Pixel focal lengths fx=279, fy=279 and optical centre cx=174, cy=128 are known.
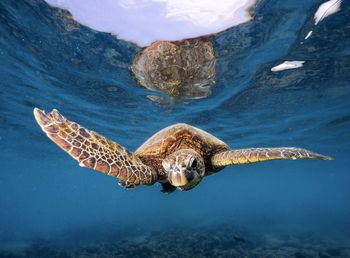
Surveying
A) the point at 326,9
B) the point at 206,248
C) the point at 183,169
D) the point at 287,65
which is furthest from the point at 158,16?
the point at 206,248

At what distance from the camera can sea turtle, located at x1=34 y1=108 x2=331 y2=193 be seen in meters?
4.12

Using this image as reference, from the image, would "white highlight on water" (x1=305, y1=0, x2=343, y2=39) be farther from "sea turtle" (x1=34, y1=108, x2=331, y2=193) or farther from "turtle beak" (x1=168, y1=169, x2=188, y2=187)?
"turtle beak" (x1=168, y1=169, x2=188, y2=187)

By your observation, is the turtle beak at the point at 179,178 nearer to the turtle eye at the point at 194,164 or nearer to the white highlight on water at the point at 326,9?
the turtle eye at the point at 194,164

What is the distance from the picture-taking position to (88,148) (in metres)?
4.29

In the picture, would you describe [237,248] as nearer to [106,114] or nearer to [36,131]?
[106,114]

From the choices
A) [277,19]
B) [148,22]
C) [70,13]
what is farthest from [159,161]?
[277,19]

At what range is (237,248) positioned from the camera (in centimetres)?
1662

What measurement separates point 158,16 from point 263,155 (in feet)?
19.4

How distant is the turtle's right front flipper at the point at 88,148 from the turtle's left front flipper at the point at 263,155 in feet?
6.21

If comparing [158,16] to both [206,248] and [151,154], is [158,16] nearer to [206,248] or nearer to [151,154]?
[151,154]

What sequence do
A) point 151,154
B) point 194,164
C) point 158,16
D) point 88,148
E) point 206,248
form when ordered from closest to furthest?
point 88,148 → point 194,164 → point 151,154 → point 158,16 → point 206,248

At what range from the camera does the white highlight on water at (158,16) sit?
27.4 feet

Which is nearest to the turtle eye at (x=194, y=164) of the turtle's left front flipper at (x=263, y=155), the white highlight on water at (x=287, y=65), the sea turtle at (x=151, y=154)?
the sea turtle at (x=151, y=154)

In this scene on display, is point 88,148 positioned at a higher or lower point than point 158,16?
lower
